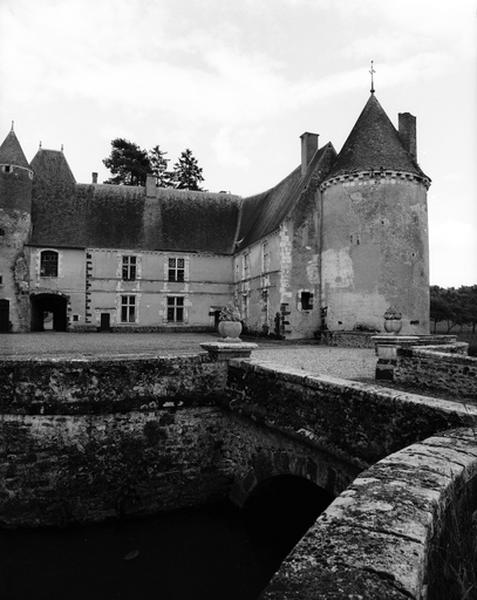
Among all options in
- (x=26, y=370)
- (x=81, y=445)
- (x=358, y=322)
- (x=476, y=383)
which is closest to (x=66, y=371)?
(x=26, y=370)

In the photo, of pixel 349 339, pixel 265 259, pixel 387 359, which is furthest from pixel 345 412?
pixel 265 259

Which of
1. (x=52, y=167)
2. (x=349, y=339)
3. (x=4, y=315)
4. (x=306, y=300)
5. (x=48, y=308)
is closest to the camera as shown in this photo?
(x=349, y=339)

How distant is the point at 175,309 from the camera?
2716 centimetres

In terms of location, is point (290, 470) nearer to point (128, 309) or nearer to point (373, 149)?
point (373, 149)

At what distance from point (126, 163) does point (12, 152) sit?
1710 centimetres

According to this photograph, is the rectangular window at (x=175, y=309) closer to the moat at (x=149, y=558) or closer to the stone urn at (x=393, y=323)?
the stone urn at (x=393, y=323)

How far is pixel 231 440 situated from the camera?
7324 millimetres

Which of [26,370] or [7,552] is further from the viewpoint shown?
[26,370]

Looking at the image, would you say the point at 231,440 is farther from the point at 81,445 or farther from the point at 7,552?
the point at 7,552

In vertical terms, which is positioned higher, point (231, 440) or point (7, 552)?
point (231, 440)

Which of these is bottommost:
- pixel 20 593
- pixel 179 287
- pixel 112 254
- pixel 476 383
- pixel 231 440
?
pixel 20 593

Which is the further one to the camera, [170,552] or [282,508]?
[282,508]

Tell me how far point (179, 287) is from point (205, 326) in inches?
115

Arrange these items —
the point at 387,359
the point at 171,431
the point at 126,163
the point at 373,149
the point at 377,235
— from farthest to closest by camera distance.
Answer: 1. the point at 126,163
2. the point at 373,149
3. the point at 377,235
4. the point at 387,359
5. the point at 171,431
